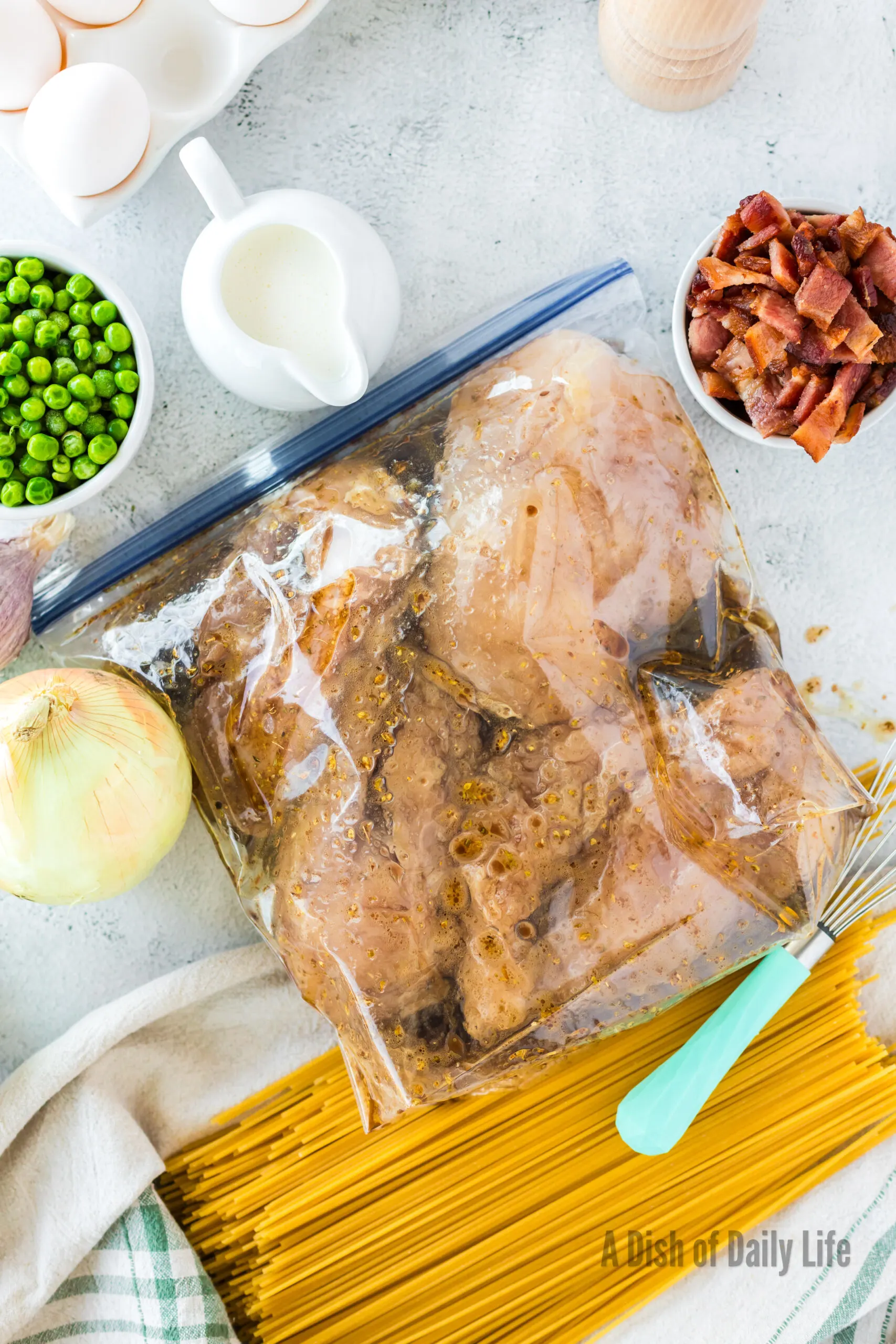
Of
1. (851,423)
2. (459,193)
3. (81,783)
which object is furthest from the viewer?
(459,193)

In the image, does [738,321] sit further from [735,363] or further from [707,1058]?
[707,1058]

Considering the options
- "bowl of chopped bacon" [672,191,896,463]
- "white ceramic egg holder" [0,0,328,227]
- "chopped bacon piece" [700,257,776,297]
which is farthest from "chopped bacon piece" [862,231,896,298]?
"white ceramic egg holder" [0,0,328,227]

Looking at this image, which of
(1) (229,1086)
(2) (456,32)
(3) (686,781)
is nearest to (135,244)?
(2) (456,32)

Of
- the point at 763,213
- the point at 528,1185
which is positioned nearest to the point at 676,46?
the point at 763,213

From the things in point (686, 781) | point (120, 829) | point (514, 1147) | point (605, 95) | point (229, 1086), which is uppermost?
point (605, 95)

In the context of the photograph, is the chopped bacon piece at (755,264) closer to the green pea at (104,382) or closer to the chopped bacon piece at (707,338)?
the chopped bacon piece at (707,338)

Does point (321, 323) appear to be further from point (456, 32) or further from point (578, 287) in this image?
point (456, 32)

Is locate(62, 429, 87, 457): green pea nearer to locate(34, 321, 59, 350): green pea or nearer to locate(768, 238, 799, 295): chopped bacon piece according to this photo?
locate(34, 321, 59, 350): green pea
